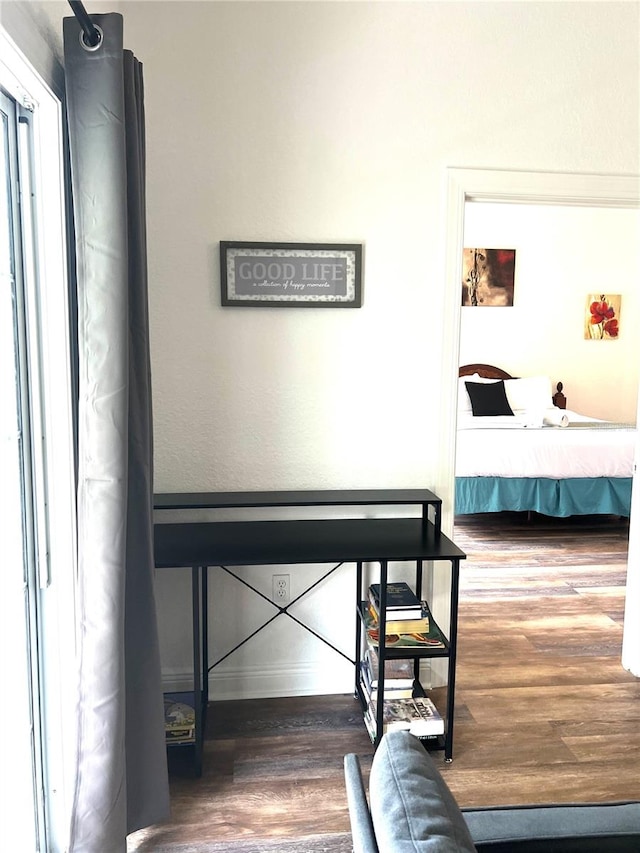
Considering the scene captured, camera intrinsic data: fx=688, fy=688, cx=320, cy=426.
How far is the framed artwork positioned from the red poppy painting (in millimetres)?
837

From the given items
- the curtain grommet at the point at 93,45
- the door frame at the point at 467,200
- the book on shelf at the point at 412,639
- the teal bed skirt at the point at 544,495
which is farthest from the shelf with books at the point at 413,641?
the teal bed skirt at the point at 544,495

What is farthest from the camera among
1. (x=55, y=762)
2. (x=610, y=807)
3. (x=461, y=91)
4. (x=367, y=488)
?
(x=367, y=488)

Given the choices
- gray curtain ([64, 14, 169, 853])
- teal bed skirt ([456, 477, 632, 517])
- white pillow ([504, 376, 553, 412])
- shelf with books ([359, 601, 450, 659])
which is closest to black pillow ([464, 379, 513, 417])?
white pillow ([504, 376, 553, 412])

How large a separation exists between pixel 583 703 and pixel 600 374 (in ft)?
15.7

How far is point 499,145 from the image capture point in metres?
2.68

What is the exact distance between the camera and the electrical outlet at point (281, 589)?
2789 mm

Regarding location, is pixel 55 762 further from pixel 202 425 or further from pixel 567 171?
pixel 567 171

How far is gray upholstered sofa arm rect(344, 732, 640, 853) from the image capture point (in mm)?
951

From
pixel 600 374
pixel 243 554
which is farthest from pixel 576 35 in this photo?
pixel 600 374

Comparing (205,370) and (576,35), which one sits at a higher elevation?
(576,35)

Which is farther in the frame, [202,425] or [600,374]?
[600,374]

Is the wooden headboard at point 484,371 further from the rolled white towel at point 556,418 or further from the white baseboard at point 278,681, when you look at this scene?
the white baseboard at point 278,681

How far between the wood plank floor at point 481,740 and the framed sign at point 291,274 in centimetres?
162

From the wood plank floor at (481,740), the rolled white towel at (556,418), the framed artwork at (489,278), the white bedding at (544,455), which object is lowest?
the wood plank floor at (481,740)
